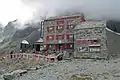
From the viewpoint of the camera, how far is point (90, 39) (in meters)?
40.8

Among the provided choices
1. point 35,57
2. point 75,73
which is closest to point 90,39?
point 35,57

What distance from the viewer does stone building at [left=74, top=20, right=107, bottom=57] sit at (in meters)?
39.8

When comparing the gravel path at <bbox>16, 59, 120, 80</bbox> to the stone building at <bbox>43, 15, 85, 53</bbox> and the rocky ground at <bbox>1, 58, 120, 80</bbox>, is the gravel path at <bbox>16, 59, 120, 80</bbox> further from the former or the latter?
the stone building at <bbox>43, 15, 85, 53</bbox>

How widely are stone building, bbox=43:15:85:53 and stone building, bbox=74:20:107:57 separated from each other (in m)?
4.29

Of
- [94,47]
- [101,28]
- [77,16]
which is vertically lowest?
[94,47]

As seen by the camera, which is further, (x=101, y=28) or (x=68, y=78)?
(x=101, y=28)

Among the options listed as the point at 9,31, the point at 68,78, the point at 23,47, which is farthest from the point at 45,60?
the point at 9,31

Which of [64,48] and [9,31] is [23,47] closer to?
[64,48]

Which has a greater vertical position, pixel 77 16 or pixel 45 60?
pixel 77 16

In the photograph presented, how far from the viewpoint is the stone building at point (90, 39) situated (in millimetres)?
39781

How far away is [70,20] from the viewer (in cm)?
4809

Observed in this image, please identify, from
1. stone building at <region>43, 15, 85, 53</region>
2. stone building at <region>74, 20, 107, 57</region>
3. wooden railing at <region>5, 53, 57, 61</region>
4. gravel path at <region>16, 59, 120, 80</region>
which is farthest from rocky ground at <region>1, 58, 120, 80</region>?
stone building at <region>43, 15, 85, 53</region>

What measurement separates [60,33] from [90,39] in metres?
9.95

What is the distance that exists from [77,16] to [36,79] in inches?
1127
